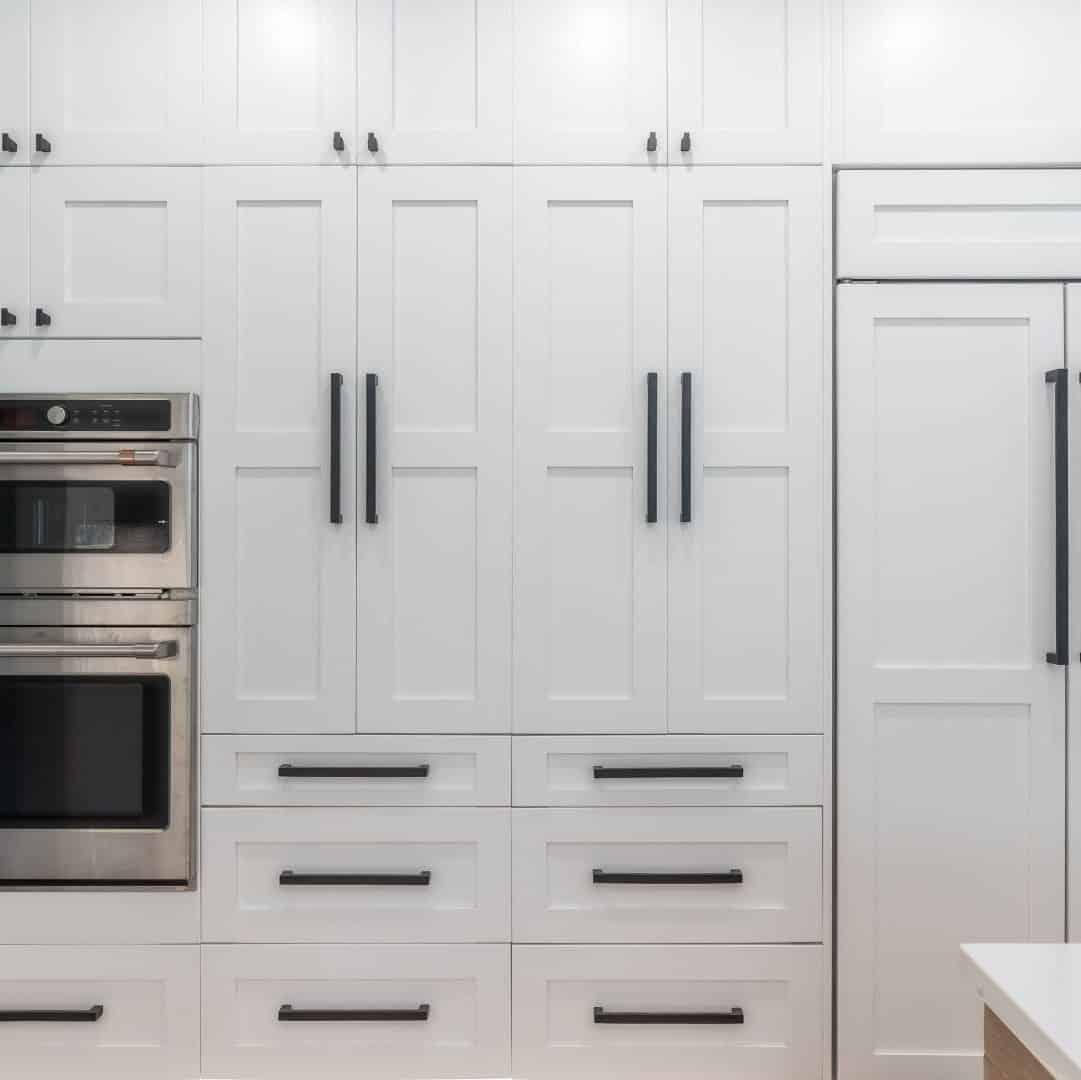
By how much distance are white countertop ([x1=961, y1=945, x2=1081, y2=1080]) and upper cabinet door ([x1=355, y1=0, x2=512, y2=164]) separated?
1.66m

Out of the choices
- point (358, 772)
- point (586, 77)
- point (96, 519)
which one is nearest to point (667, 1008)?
point (358, 772)

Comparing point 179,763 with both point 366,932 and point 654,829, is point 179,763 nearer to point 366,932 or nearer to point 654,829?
point 366,932

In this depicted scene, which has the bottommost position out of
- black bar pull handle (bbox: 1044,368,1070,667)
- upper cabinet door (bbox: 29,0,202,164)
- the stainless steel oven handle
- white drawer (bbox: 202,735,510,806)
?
white drawer (bbox: 202,735,510,806)

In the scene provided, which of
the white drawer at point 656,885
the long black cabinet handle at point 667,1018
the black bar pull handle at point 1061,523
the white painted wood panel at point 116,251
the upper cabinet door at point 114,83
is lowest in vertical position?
the long black cabinet handle at point 667,1018

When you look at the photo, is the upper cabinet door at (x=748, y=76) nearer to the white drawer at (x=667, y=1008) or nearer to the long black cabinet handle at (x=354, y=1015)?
the white drawer at (x=667, y=1008)

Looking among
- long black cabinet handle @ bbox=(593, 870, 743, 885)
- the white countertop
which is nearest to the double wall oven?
long black cabinet handle @ bbox=(593, 870, 743, 885)

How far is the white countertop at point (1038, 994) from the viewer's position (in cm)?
83

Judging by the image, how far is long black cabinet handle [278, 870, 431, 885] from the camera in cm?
191

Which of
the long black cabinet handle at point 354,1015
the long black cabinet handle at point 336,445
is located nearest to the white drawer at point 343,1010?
the long black cabinet handle at point 354,1015

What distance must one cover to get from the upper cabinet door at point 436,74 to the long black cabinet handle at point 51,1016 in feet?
6.07

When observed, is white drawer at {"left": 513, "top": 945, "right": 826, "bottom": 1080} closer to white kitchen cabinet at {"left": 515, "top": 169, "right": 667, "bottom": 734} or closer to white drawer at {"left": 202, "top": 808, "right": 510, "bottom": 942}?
white drawer at {"left": 202, "top": 808, "right": 510, "bottom": 942}

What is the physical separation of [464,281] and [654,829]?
1214mm

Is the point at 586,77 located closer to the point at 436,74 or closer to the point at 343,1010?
the point at 436,74

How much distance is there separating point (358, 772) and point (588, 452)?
82 centimetres
